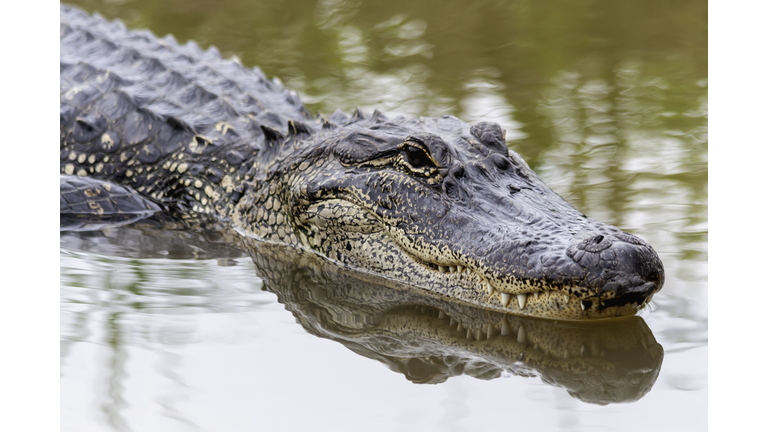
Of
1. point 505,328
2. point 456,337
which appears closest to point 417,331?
point 456,337

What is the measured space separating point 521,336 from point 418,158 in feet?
4.09

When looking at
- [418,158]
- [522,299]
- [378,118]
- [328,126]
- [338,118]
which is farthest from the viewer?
[338,118]

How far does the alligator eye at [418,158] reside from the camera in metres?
4.14

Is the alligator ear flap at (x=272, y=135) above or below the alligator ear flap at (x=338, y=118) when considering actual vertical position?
below

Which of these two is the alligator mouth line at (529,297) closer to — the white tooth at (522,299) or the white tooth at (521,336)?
the white tooth at (522,299)

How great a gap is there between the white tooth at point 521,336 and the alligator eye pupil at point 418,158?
1138mm

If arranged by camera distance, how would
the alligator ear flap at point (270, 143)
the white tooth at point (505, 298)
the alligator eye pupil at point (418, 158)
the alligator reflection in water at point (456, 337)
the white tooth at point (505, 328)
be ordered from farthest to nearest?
the alligator ear flap at point (270, 143) → the alligator eye pupil at point (418, 158) → the white tooth at point (505, 298) → the white tooth at point (505, 328) → the alligator reflection in water at point (456, 337)

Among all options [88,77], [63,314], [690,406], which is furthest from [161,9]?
[690,406]

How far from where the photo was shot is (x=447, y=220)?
12.8 feet

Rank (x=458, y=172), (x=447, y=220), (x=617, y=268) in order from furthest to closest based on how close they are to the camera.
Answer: (x=458, y=172), (x=447, y=220), (x=617, y=268)

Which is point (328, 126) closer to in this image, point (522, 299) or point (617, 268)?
point (522, 299)

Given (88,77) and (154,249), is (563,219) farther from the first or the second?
(88,77)

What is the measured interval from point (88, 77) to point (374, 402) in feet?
14.7

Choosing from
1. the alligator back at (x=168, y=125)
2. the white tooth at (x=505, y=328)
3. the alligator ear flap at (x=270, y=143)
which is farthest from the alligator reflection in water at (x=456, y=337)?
the alligator back at (x=168, y=125)
